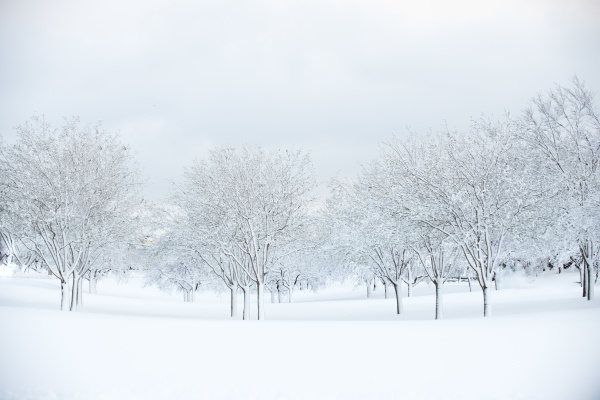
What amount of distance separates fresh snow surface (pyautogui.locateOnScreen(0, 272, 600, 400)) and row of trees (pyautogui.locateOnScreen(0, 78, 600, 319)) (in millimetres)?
5005

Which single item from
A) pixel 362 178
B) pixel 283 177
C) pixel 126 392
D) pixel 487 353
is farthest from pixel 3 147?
pixel 487 353

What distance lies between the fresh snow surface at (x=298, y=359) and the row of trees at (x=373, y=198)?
16.4 ft

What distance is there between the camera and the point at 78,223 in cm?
2178

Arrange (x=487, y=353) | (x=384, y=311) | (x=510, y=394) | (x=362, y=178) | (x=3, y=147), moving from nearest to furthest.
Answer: (x=510, y=394) < (x=487, y=353) < (x=3, y=147) < (x=362, y=178) < (x=384, y=311)

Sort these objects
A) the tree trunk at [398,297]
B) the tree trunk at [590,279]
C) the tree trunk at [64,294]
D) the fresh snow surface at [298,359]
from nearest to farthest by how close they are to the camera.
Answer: the fresh snow surface at [298,359] < the tree trunk at [590,279] < the tree trunk at [64,294] < the tree trunk at [398,297]

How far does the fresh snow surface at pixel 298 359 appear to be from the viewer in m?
9.44

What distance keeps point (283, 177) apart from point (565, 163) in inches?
532

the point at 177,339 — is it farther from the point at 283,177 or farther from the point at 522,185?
the point at 522,185

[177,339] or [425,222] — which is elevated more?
[425,222]

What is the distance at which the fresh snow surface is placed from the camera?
31.0ft

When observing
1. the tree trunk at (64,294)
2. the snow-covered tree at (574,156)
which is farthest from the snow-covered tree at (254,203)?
the snow-covered tree at (574,156)

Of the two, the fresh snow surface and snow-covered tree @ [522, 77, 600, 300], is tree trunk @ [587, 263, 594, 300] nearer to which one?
snow-covered tree @ [522, 77, 600, 300]

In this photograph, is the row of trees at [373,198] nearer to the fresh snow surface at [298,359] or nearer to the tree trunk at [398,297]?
the tree trunk at [398,297]

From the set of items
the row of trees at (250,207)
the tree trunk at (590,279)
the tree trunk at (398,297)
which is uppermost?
the row of trees at (250,207)
